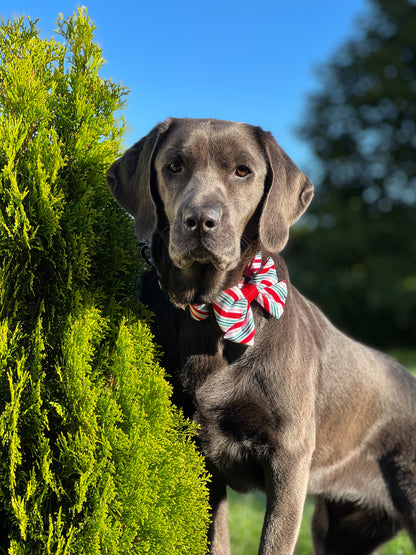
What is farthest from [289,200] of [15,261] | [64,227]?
[15,261]

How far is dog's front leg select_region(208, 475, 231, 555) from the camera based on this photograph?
3031 mm

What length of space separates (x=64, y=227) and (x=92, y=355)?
1.72 ft

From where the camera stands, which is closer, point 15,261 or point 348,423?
point 15,261

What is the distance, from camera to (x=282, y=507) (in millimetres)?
2650

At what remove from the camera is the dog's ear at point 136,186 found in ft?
8.54

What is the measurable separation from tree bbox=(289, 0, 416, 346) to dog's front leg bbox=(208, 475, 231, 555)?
23.5 meters

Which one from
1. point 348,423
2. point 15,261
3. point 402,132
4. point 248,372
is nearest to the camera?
point 15,261

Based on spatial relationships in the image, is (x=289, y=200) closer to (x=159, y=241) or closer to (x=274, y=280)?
(x=274, y=280)

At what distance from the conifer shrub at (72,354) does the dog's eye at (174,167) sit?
422mm

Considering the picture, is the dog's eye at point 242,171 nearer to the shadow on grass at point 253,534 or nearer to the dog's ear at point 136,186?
the dog's ear at point 136,186

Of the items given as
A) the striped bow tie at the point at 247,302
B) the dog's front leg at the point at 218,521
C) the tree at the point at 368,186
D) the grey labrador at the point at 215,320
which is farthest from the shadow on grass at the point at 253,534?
the tree at the point at 368,186

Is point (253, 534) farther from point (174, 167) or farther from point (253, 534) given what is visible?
point (174, 167)

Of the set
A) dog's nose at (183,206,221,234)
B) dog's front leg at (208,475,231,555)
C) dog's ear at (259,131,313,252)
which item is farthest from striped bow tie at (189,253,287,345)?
dog's front leg at (208,475,231,555)

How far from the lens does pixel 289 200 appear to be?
9.55 feet
